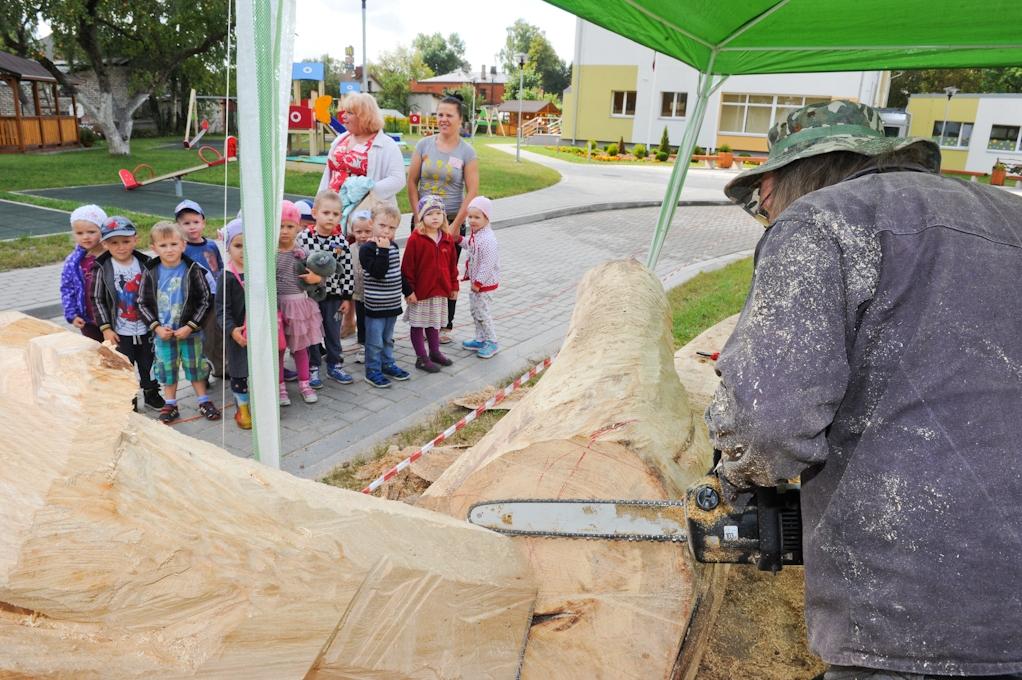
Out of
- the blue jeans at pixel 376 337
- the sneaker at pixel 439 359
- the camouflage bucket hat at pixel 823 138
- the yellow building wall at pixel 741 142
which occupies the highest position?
the yellow building wall at pixel 741 142

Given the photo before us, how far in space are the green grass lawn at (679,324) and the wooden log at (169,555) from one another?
173 cm

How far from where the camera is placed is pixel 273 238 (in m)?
2.25

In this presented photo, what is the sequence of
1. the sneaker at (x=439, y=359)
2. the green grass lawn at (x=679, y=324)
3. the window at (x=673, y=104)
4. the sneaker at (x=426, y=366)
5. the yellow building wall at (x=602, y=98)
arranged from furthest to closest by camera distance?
1. the yellow building wall at (x=602, y=98)
2. the window at (x=673, y=104)
3. the sneaker at (x=439, y=359)
4. the sneaker at (x=426, y=366)
5. the green grass lawn at (x=679, y=324)

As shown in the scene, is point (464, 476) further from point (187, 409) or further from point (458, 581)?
point (187, 409)

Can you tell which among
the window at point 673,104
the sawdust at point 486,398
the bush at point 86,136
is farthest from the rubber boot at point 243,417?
the window at point 673,104

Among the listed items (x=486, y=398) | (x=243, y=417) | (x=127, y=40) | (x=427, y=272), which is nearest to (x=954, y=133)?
(x=127, y=40)

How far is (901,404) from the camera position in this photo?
126 centimetres

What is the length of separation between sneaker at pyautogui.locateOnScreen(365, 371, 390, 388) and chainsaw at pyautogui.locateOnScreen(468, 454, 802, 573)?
10.0 ft

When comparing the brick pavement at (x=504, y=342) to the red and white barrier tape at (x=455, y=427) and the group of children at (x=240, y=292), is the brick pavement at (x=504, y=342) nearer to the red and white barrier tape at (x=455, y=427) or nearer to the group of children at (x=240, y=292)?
the group of children at (x=240, y=292)

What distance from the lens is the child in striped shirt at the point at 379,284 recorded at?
14.4 ft

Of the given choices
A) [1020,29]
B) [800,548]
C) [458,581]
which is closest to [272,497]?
[458,581]

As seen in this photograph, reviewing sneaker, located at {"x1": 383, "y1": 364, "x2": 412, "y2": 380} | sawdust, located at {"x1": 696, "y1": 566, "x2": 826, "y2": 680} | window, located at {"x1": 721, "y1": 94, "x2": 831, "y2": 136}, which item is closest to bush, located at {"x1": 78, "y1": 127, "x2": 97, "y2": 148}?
sneaker, located at {"x1": 383, "y1": 364, "x2": 412, "y2": 380}

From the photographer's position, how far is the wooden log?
1.00m

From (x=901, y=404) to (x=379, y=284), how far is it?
3.57 meters
